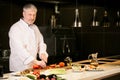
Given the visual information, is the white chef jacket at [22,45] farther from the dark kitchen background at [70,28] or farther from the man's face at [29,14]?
the dark kitchen background at [70,28]

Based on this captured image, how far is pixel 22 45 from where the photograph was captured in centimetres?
394

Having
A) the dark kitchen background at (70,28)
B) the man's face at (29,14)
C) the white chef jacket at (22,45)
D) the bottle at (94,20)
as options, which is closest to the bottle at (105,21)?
the dark kitchen background at (70,28)

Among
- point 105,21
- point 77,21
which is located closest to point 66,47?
point 77,21

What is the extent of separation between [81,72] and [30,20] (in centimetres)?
112

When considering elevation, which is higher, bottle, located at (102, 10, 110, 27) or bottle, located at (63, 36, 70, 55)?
bottle, located at (102, 10, 110, 27)

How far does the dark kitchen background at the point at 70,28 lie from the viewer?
5.20 metres

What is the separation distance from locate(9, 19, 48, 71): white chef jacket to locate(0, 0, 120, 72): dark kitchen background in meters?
0.62

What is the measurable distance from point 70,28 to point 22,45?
223cm

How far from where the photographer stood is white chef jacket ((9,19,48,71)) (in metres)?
3.91


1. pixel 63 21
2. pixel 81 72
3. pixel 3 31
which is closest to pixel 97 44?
pixel 63 21

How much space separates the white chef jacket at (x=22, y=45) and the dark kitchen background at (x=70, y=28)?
618 mm

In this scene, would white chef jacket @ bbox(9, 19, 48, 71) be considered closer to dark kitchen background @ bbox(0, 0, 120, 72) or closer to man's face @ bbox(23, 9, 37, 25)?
man's face @ bbox(23, 9, 37, 25)

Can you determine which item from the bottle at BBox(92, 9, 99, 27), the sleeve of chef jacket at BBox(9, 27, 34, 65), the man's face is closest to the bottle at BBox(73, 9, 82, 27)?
the bottle at BBox(92, 9, 99, 27)

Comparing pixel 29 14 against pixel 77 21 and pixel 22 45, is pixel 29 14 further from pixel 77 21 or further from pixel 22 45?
pixel 77 21
